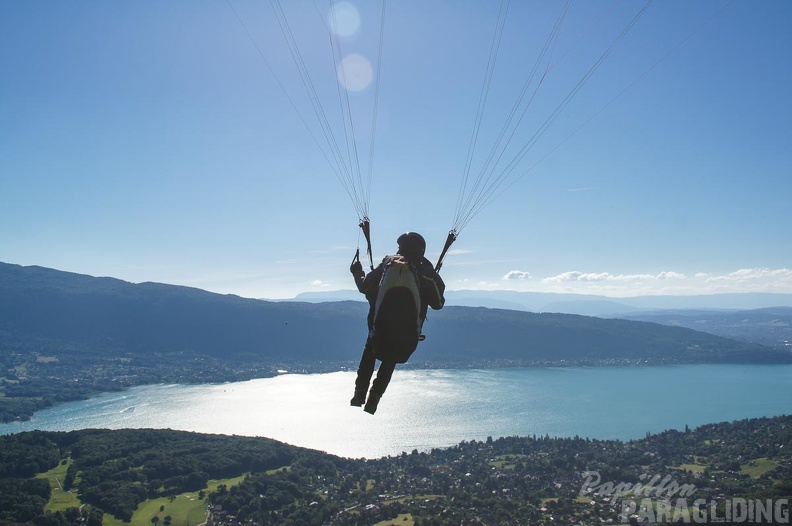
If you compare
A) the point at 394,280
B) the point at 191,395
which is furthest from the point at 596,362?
the point at 394,280

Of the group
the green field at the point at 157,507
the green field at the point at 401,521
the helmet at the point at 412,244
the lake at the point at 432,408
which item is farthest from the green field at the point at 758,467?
the helmet at the point at 412,244

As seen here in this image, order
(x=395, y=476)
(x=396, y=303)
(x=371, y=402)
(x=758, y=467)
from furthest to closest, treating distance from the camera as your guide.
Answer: (x=758, y=467)
(x=395, y=476)
(x=371, y=402)
(x=396, y=303)

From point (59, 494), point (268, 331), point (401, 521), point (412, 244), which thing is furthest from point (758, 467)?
point (268, 331)

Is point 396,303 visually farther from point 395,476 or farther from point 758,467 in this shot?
point 758,467

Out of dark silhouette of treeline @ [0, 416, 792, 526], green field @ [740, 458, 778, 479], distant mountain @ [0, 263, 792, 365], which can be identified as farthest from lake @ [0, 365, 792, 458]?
distant mountain @ [0, 263, 792, 365]

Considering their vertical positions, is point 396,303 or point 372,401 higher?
point 396,303

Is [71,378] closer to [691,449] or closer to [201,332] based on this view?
[201,332]

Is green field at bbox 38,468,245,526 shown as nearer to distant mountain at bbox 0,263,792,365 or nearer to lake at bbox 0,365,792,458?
lake at bbox 0,365,792,458
